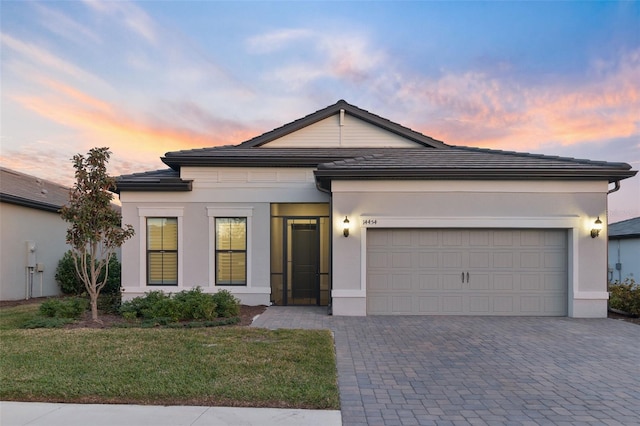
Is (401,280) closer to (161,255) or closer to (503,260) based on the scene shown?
(503,260)

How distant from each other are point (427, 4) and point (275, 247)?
8.71m

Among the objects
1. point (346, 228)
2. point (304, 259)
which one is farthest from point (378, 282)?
point (304, 259)

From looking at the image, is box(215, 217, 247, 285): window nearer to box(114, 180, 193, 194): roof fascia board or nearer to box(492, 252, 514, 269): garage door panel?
box(114, 180, 193, 194): roof fascia board

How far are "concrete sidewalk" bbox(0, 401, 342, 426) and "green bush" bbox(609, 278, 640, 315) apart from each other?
9.85 m

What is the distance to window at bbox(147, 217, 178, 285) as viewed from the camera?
1141cm

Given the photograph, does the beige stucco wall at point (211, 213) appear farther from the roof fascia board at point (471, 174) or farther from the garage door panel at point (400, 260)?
the garage door panel at point (400, 260)

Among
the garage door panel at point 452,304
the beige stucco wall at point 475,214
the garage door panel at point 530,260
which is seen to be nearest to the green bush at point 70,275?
the beige stucco wall at point 475,214

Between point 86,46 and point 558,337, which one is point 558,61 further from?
point 86,46

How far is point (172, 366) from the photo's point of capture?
568cm

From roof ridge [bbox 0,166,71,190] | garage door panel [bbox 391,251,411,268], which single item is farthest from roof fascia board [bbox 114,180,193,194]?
roof ridge [bbox 0,166,71,190]

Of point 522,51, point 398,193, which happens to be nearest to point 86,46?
point 398,193

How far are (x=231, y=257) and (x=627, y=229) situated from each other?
18951 mm

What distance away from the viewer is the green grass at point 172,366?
4656mm

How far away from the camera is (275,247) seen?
38.6ft
